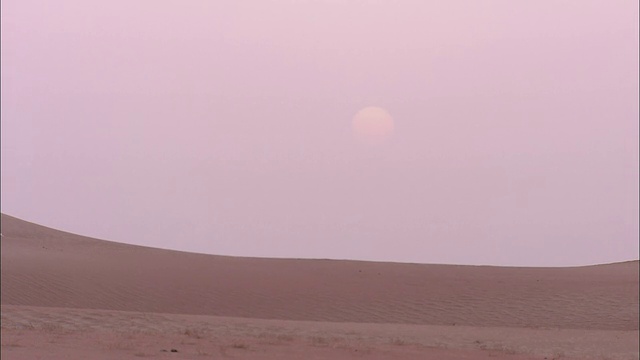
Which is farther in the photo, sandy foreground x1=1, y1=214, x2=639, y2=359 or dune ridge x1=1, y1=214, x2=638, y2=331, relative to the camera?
dune ridge x1=1, y1=214, x2=638, y2=331

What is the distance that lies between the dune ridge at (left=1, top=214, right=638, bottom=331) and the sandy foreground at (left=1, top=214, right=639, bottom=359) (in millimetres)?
59

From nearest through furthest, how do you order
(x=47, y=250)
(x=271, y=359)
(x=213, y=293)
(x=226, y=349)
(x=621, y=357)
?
(x=271, y=359), (x=226, y=349), (x=621, y=357), (x=213, y=293), (x=47, y=250)

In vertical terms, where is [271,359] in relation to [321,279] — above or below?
below

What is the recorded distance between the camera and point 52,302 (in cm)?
2442

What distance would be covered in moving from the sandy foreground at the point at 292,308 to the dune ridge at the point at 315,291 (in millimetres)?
59

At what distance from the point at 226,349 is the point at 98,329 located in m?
4.16

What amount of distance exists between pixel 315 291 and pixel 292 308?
2.92m

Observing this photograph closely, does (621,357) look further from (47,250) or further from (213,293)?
(47,250)

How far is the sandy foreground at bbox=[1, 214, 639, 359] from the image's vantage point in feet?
44.2

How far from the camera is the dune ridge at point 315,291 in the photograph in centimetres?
2484

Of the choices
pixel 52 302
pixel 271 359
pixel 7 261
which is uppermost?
pixel 7 261

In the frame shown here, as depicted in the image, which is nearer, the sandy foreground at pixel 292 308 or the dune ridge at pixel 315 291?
the sandy foreground at pixel 292 308

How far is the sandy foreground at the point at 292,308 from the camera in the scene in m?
13.5

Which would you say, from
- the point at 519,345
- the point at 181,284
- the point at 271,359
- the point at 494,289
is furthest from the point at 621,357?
the point at 181,284
